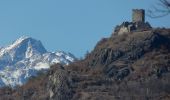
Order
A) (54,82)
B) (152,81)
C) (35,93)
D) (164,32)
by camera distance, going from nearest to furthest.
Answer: (152,81) < (54,82) < (35,93) < (164,32)

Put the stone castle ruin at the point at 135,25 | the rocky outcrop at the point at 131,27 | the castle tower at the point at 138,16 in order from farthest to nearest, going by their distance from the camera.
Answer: the castle tower at the point at 138,16 → the stone castle ruin at the point at 135,25 → the rocky outcrop at the point at 131,27

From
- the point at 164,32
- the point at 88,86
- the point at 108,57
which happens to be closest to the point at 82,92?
the point at 88,86

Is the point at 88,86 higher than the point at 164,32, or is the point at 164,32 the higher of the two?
the point at 164,32

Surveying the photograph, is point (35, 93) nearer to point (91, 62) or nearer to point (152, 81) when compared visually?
point (91, 62)

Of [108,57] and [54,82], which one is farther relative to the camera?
[108,57]

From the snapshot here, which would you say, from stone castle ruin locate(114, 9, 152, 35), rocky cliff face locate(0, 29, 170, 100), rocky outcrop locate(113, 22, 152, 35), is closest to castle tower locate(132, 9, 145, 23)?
stone castle ruin locate(114, 9, 152, 35)

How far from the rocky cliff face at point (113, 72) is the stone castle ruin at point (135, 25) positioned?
3.21m

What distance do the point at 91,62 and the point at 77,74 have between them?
26.0 feet

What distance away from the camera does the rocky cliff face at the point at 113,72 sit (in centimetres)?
13238

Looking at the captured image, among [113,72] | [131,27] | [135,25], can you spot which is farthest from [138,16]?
[113,72]

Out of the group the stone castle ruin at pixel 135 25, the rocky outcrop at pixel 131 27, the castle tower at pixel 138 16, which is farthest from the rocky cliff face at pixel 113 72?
the castle tower at pixel 138 16

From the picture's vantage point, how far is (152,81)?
12950cm

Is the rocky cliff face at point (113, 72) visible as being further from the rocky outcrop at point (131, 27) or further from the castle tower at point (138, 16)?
the castle tower at point (138, 16)

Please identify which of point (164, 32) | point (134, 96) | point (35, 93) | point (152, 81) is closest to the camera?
point (134, 96)
